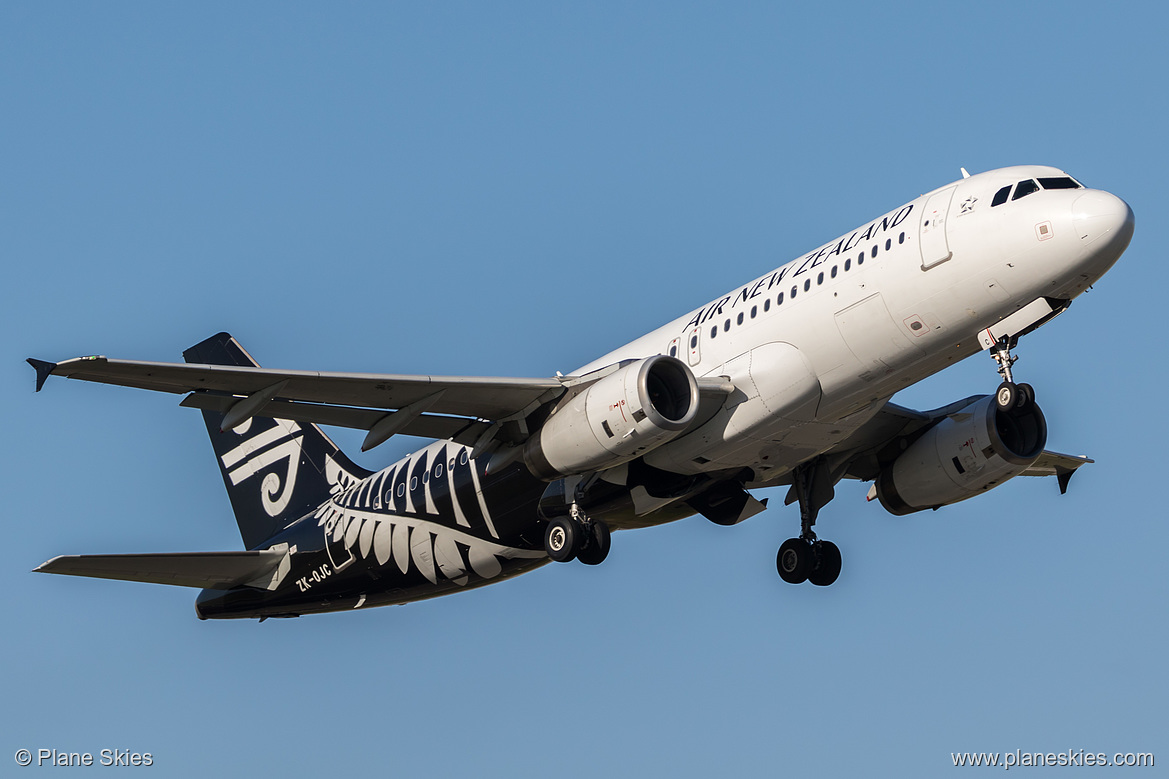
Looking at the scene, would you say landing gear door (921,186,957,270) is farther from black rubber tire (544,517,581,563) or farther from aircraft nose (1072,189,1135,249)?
black rubber tire (544,517,581,563)

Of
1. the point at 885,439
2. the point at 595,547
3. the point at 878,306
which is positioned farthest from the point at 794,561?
the point at 878,306

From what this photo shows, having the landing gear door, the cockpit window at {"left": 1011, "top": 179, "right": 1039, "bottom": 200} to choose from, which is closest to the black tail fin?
the landing gear door

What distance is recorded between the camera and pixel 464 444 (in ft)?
89.2

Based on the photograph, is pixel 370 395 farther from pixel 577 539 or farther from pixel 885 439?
pixel 885 439

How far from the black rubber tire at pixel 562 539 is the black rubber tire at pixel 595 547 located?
0.64 feet

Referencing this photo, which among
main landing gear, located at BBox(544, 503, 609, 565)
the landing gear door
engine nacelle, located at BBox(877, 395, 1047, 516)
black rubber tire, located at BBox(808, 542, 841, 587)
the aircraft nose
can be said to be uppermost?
the landing gear door

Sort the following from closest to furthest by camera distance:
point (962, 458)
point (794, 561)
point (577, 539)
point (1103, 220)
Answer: point (1103, 220) < point (577, 539) < point (962, 458) < point (794, 561)

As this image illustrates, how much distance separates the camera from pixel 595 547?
25781 mm

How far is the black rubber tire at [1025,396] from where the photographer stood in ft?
75.6

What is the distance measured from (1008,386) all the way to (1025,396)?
0.34 m

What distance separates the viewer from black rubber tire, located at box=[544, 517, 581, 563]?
2553 centimetres

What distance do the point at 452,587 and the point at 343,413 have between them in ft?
18.9

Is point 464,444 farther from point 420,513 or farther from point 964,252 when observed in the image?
point 964,252

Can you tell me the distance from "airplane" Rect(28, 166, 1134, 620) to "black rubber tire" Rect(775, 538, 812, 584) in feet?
0.21
